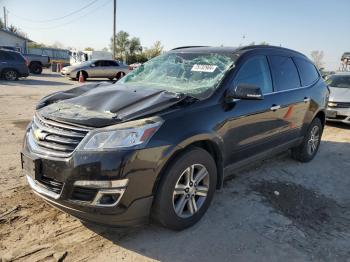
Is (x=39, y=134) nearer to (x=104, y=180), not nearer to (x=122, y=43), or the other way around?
(x=104, y=180)

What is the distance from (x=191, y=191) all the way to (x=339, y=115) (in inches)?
281

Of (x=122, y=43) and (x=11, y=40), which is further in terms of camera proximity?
(x=122, y=43)

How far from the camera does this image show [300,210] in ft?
13.2

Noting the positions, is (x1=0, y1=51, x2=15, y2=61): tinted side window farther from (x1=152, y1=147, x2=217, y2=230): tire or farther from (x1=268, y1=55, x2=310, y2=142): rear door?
(x1=152, y1=147, x2=217, y2=230): tire

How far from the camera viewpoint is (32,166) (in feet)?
10.0

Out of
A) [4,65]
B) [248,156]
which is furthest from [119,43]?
[248,156]

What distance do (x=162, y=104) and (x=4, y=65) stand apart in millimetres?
18513

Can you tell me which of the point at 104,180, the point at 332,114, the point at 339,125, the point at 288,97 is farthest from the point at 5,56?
the point at 104,180

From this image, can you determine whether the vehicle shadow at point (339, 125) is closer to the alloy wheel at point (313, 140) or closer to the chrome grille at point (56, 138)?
the alloy wheel at point (313, 140)

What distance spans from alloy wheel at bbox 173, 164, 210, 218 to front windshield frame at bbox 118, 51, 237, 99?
2.51ft

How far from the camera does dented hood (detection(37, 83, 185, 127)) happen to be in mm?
3037

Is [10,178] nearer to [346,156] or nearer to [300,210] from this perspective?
[300,210]

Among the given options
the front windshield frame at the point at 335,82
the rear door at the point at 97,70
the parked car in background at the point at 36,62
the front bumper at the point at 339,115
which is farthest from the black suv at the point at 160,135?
the parked car in background at the point at 36,62

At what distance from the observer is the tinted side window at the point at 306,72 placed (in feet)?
17.9
